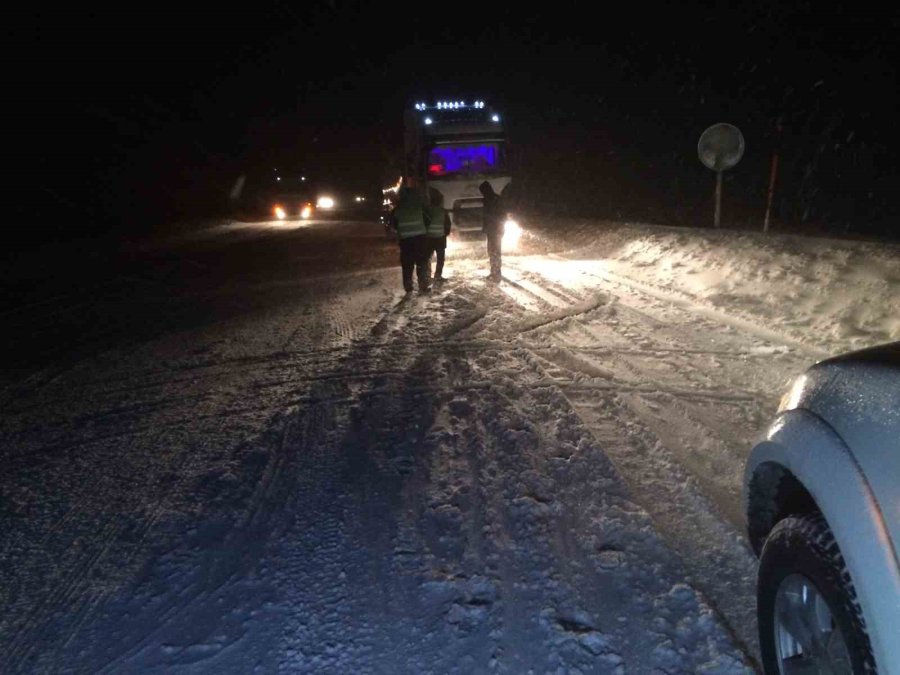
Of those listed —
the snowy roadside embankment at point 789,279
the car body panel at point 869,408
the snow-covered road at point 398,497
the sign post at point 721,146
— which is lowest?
the snow-covered road at point 398,497

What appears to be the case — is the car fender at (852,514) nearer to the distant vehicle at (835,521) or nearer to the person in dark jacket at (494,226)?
the distant vehicle at (835,521)

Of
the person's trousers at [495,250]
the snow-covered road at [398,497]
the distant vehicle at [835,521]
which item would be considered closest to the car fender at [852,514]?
the distant vehicle at [835,521]

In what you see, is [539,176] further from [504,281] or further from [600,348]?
[600,348]

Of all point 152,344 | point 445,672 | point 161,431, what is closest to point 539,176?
point 152,344

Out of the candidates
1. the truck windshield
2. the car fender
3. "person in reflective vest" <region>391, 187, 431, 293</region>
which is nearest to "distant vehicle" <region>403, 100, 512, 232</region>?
the truck windshield

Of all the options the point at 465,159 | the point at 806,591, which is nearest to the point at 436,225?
the point at 465,159

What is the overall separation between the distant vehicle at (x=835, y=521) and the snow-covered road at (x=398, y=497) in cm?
67

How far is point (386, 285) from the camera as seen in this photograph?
44.4ft

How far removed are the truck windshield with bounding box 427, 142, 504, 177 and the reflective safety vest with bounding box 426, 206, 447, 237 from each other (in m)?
7.39

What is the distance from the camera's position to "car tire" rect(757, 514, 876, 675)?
2.17 m

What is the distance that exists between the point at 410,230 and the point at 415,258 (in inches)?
19.1

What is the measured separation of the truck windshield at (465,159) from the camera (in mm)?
19812

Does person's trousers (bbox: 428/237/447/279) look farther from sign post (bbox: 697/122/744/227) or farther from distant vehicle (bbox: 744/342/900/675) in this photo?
distant vehicle (bbox: 744/342/900/675)

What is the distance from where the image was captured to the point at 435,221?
500 inches
